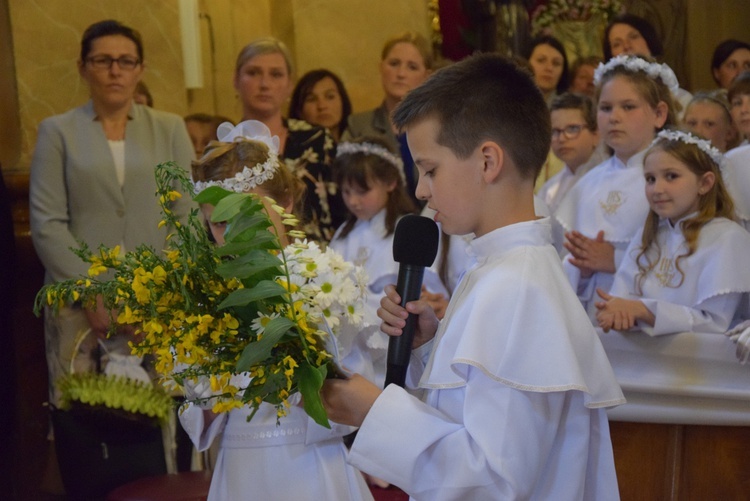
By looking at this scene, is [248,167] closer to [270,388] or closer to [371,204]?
[270,388]

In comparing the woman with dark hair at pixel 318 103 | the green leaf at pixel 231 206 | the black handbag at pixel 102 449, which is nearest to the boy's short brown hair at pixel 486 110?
the green leaf at pixel 231 206

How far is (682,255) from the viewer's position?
11.6ft

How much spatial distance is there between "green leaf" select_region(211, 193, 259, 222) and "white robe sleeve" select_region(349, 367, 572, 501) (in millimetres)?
455

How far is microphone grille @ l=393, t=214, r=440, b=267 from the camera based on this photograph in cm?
200

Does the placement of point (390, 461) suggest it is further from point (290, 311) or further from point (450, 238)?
A: point (450, 238)

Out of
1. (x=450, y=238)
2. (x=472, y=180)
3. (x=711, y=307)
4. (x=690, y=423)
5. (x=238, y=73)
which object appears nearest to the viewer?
(x=472, y=180)

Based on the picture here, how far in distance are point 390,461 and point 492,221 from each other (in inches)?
20.1

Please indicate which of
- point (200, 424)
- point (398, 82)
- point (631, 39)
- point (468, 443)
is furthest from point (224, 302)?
point (631, 39)

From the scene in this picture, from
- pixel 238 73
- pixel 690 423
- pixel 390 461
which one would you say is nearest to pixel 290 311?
pixel 390 461

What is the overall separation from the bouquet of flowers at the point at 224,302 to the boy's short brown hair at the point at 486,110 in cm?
39

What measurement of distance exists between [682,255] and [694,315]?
0.90 ft

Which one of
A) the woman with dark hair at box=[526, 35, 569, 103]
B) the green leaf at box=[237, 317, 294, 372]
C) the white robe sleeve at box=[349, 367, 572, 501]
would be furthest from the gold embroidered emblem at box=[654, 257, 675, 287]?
the woman with dark hair at box=[526, 35, 569, 103]

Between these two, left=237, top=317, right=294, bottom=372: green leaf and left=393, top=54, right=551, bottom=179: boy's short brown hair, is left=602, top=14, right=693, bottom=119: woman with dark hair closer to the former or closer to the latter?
left=393, top=54, right=551, bottom=179: boy's short brown hair

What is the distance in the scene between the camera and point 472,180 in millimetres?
1880
